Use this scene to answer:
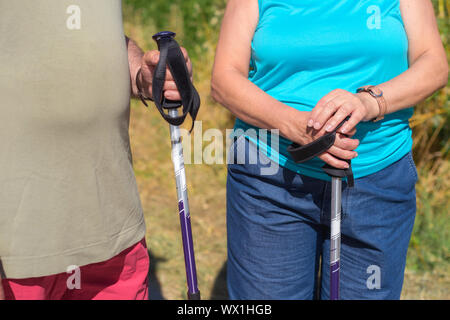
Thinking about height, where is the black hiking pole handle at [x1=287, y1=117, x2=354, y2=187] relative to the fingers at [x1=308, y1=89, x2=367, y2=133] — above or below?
below

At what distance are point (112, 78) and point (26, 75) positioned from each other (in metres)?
0.26

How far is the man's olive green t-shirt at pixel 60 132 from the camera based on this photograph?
146 cm

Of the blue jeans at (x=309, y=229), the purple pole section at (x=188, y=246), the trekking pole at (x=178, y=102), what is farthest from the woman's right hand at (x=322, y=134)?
the purple pole section at (x=188, y=246)

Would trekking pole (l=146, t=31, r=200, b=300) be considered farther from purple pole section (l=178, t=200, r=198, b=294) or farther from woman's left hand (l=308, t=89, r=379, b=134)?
woman's left hand (l=308, t=89, r=379, b=134)

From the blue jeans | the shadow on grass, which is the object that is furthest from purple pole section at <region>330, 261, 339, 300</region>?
the shadow on grass

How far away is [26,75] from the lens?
1.46m

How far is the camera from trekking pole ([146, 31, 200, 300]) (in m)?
1.72

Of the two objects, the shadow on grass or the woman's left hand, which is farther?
the shadow on grass

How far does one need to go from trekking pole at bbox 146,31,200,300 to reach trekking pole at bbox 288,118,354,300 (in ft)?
1.27

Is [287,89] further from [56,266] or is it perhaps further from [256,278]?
[56,266]

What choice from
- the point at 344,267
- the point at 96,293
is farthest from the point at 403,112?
the point at 96,293

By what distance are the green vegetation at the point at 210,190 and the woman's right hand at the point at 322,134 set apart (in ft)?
6.72

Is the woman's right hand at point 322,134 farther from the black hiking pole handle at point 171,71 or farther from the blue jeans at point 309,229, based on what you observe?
the black hiking pole handle at point 171,71

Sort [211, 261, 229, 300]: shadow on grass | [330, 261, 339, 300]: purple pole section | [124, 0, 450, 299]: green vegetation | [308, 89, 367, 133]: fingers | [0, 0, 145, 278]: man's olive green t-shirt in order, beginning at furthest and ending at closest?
[124, 0, 450, 299]: green vegetation, [211, 261, 229, 300]: shadow on grass, [330, 261, 339, 300]: purple pole section, [308, 89, 367, 133]: fingers, [0, 0, 145, 278]: man's olive green t-shirt
